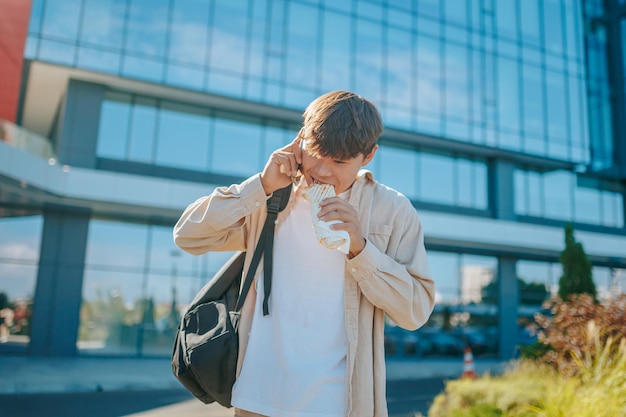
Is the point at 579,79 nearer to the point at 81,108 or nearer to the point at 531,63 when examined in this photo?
the point at 531,63

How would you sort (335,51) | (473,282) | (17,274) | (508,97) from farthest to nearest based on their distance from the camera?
(508,97) < (473,282) < (335,51) < (17,274)

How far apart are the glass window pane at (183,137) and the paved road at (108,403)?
29.0 feet

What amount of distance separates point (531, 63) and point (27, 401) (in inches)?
944

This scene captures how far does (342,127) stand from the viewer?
1.67 meters

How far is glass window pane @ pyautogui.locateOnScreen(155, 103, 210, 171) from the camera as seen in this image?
1894 cm

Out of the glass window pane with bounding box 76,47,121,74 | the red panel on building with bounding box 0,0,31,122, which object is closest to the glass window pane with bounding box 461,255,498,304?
the glass window pane with bounding box 76,47,121,74

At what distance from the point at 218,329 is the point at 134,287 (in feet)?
59.0

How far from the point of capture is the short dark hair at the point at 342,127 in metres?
1.67

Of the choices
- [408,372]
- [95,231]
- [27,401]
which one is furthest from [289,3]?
[27,401]

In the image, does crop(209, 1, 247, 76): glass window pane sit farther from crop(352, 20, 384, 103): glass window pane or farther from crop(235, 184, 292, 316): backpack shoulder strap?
crop(235, 184, 292, 316): backpack shoulder strap

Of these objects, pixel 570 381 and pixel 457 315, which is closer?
pixel 570 381

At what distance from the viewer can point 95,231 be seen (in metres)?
18.4

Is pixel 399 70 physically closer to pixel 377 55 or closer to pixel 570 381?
pixel 377 55

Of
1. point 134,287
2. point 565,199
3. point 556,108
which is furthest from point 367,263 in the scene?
point 565,199
